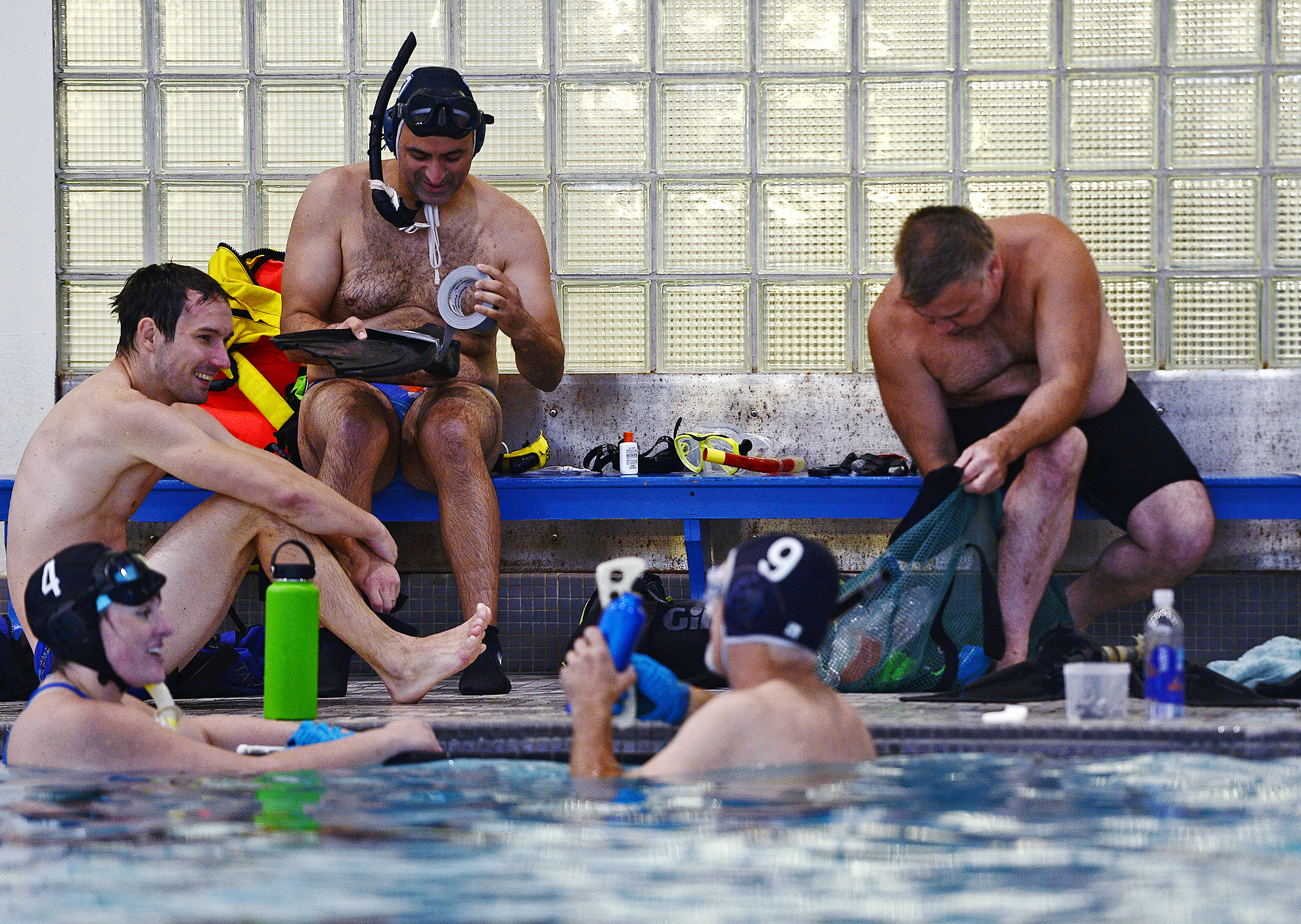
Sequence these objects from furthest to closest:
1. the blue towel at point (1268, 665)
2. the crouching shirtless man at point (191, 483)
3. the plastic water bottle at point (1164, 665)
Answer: the blue towel at point (1268, 665), the crouching shirtless man at point (191, 483), the plastic water bottle at point (1164, 665)

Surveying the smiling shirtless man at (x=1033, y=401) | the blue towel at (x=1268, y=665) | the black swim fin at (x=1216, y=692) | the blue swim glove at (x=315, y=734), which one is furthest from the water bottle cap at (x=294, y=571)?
the blue towel at (x=1268, y=665)

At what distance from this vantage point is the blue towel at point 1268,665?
4000 millimetres

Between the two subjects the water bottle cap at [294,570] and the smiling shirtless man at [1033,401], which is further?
the smiling shirtless man at [1033,401]

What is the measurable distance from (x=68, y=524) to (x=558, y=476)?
181 centimetres

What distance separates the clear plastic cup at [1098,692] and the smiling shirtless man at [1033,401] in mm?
817

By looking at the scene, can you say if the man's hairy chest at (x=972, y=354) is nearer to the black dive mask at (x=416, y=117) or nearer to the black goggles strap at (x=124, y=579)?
the black dive mask at (x=416, y=117)

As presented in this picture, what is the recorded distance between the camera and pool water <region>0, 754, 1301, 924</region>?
1.82 metres

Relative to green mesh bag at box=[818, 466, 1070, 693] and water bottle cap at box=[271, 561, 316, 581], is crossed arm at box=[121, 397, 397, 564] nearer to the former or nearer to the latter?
water bottle cap at box=[271, 561, 316, 581]

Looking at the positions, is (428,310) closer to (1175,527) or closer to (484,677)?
(484,677)

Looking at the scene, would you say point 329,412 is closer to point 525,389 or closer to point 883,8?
point 525,389

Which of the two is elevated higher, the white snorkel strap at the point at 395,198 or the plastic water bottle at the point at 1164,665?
the white snorkel strap at the point at 395,198

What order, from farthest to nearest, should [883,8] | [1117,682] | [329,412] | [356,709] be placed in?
[883,8] < [329,412] < [356,709] < [1117,682]

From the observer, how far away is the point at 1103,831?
7.41ft

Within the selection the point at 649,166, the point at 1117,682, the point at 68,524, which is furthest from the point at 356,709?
the point at 649,166
